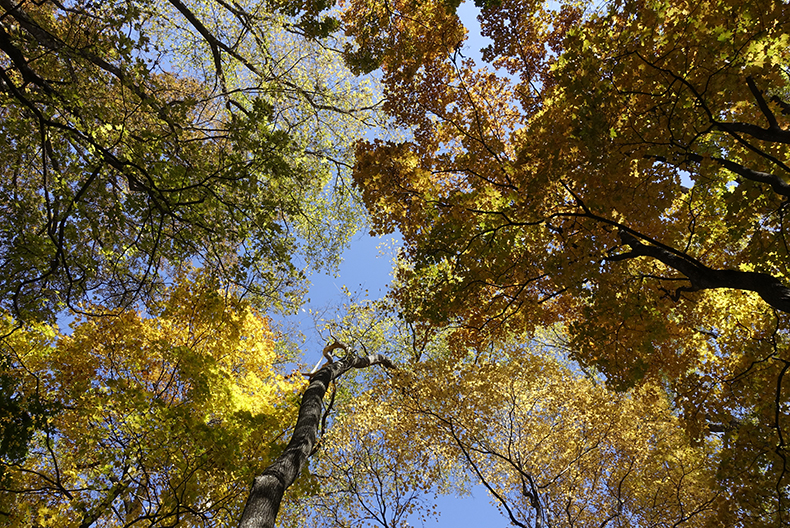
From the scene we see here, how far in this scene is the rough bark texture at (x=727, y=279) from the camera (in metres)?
3.97

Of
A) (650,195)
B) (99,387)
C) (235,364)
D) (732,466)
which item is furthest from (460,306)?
(235,364)

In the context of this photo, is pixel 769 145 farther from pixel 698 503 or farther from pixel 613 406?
pixel 698 503

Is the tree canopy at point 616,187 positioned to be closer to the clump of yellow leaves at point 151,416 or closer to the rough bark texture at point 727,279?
the rough bark texture at point 727,279

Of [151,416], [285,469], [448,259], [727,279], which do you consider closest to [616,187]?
[727,279]

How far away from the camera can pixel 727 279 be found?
4.41m

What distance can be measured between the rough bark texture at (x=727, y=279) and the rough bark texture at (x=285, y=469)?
5.58 meters

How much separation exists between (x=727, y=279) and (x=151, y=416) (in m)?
8.18

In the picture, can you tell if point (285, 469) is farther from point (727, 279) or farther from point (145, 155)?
point (727, 279)

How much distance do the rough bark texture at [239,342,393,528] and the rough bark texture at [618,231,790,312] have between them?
220 inches

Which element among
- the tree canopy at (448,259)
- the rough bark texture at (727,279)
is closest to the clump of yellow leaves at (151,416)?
the tree canopy at (448,259)

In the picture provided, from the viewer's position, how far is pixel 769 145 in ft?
18.4

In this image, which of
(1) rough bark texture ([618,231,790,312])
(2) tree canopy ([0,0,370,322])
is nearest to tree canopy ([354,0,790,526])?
(1) rough bark texture ([618,231,790,312])

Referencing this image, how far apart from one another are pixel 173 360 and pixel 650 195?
29.1 feet

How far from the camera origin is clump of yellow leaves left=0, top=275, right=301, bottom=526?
19.9 ft
